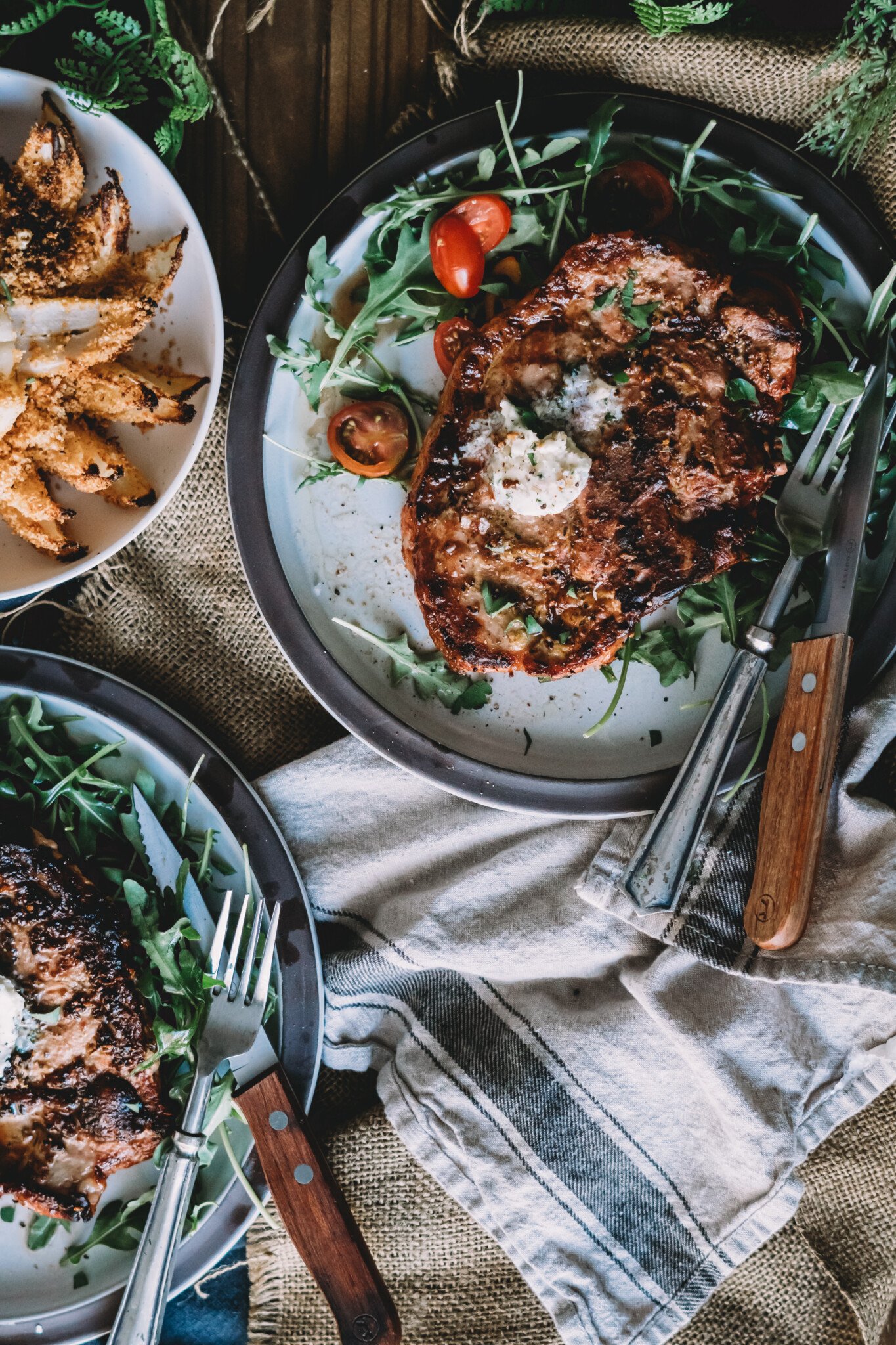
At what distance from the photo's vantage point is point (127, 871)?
10.2 ft

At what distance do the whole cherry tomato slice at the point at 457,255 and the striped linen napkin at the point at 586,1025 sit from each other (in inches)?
59.7

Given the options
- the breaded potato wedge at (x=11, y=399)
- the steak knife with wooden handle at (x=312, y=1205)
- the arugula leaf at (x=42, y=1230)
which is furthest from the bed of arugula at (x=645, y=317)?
the arugula leaf at (x=42, y=1230)

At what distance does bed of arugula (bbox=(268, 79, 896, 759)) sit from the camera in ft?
9.23

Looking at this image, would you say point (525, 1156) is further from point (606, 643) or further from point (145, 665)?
point (145, 665)

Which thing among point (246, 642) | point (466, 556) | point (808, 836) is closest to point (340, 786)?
point (246, 642)

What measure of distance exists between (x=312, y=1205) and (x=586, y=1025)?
1.04 metres

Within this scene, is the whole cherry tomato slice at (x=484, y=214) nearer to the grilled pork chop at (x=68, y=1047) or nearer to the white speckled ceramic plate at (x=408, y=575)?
the white speckled ceramic plate at (x=408, y=575)

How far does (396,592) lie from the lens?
3.24 metres

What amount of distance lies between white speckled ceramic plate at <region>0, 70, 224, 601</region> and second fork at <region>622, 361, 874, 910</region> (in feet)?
5.74

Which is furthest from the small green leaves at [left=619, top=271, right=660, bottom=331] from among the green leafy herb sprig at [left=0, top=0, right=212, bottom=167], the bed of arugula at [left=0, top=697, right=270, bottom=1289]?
the bed of arugula at [left=0, top=697, right=270, bottom=1289]

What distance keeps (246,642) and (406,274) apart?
1.30 m

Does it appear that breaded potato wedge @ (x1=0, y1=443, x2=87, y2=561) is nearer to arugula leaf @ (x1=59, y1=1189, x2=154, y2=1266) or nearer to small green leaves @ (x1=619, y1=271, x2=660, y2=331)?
small green leaves @ (x1=619, y1=271, x2=660, y2=331)

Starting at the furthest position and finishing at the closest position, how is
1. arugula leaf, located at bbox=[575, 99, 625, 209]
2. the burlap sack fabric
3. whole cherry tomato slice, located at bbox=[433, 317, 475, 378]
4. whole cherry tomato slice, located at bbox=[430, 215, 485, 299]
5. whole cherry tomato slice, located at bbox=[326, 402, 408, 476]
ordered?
1. the burlap sack fabric
2. whole cherry tomato slice, located at bbox=[326, 402, 408, 476]
3. whole cherry tomato slice, located at bbox=[433, 317, 475, 378]
4. whole cherry tomato slice, located at bbox=[430, 215, 485, 299]
5. arugula leaf, located at bbox=[575, 99, 625, 209]

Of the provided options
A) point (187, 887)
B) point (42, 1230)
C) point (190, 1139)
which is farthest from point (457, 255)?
point (42, 1230)
